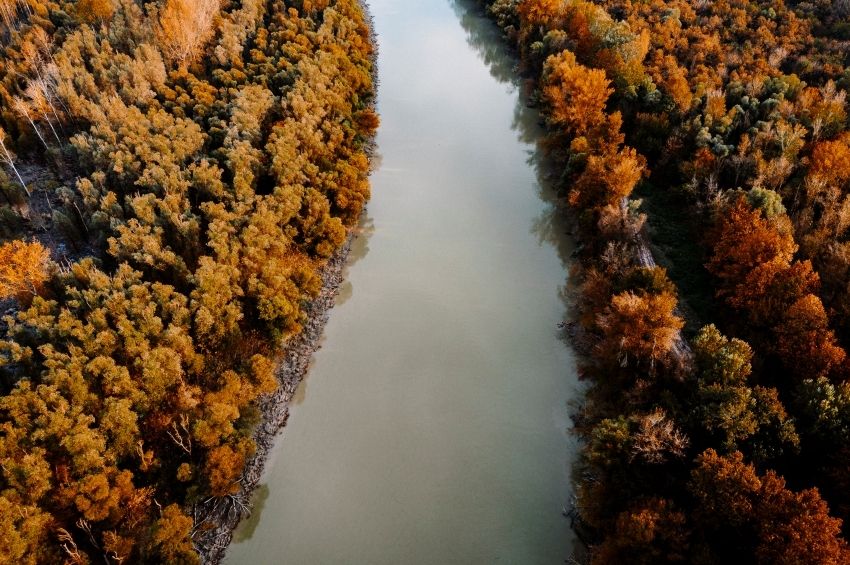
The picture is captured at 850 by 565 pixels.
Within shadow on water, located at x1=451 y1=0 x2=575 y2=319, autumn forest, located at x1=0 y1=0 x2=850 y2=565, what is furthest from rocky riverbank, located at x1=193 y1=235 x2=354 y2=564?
shadow on water, located at x1=451 y1=0 x2=575 y2=319

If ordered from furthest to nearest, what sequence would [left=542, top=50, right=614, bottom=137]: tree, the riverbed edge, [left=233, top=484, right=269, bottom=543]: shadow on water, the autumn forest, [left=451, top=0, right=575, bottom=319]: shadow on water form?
1. [left=542, top=50, right=614, bottom=137]: tree
2. [left=451, top=0, right=575, bottom=319]: shadow on water
3. [left=233, top=484, right=269, bottom=543]: shadow on water
4. the riverbed edge
5. the autumn forest

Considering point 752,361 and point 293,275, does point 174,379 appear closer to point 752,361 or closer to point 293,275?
point 293,275

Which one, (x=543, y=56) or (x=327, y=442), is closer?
(x=327, y=442)

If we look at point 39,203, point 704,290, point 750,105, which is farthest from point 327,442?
point 750,105

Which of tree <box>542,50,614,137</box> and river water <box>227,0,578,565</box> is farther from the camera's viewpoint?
tree <box>542,50,614,137</box>

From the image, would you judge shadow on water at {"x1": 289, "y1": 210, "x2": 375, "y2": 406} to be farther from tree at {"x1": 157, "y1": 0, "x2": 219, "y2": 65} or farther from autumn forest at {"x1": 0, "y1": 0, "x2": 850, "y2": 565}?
tree at {"x1": 157, "y1": 0, "x2": 219, "y2": 65}

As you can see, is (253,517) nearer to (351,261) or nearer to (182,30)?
(351,261)

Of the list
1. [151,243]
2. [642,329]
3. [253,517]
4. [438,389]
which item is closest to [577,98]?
[642,329]
